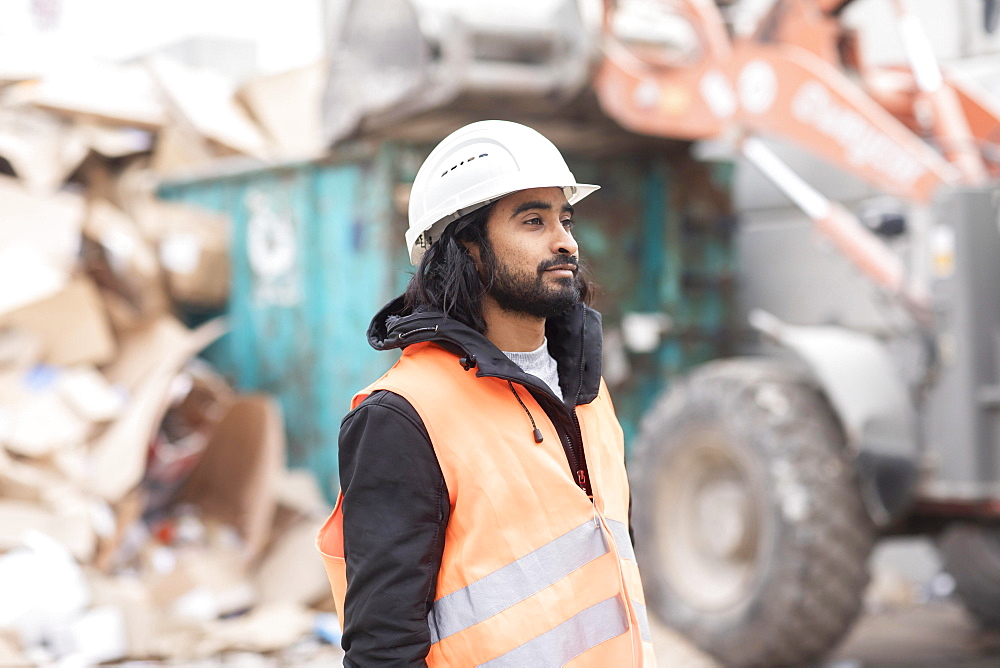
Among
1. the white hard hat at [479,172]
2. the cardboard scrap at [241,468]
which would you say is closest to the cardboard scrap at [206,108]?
the cardboard scrap at [241,468]

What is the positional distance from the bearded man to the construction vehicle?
7.36ft

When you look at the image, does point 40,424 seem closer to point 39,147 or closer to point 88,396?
point 88,396

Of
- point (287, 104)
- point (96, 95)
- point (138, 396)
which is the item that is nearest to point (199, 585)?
point (138, 396)

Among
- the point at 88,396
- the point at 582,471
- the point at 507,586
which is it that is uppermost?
the point at 88,396

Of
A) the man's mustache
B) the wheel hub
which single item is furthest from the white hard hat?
the wheel hub

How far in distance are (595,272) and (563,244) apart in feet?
12.6

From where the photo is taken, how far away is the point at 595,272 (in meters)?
5.55

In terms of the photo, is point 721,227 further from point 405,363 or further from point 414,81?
point 405,363

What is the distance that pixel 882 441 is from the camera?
3.83 m

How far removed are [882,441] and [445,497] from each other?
266 cm

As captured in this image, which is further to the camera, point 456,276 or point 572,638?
point 456,276

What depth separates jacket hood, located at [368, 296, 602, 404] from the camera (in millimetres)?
1649

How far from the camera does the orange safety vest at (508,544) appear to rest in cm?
157

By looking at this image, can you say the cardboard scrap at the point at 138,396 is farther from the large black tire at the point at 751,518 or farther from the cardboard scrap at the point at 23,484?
the large black tire at the point at 751,518
